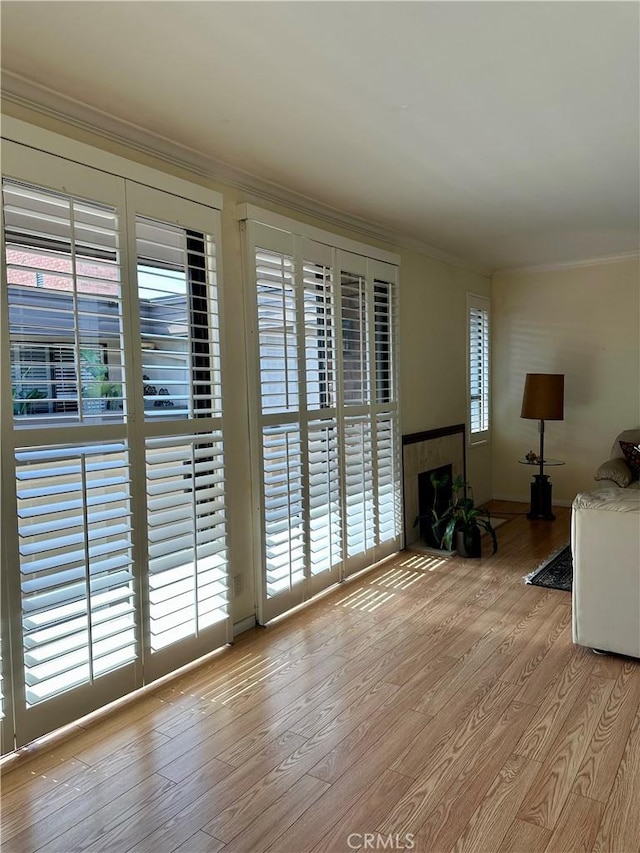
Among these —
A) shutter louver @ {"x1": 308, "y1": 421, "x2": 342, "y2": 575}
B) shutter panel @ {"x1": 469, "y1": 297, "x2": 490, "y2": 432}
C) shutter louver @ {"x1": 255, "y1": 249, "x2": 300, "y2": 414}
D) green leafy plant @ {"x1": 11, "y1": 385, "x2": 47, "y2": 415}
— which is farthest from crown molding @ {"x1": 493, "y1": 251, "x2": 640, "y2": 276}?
green leafy plant @ {"x1": 11, "y1": 385, "x2": 47, "y2": 415}

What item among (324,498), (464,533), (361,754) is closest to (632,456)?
(464,533)

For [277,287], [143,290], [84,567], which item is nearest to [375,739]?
[84,567]

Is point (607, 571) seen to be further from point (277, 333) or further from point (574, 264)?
point (574, 264)

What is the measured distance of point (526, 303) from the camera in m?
6.03

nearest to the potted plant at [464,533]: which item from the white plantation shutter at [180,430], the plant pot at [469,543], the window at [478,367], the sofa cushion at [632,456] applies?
the plant pot at [469,543]

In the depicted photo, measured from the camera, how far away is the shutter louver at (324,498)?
359 cm

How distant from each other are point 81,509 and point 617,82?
2.60 metres

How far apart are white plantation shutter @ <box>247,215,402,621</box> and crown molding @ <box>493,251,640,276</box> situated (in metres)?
2.21

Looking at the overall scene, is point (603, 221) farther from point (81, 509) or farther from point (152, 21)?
point (81, 509)

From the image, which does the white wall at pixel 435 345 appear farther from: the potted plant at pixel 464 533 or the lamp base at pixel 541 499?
the potted plant at pixel 464 533

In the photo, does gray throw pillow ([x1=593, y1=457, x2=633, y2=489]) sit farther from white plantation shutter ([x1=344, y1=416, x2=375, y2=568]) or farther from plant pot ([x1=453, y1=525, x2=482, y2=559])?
white plantation shutter ([x1=344, y1=416, x2=375, y2=568])

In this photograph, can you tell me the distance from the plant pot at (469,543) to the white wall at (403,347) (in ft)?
2.93

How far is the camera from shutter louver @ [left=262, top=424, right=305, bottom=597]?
10.7ft

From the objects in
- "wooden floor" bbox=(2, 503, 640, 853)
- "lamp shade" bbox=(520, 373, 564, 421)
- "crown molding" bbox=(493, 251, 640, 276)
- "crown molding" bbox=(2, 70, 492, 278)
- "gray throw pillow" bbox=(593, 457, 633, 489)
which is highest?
"crown molding" bbox=(493, 251, 640, 276)
